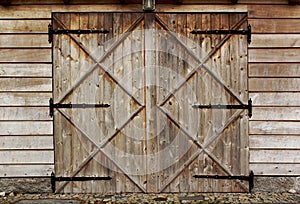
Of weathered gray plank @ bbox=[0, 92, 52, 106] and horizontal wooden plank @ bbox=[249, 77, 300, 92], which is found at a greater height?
horizontal wooden plank @ bbox=[249, 77, 300, 92]

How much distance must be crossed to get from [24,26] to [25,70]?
57 centimetres

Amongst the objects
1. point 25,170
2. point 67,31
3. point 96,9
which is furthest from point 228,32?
point 25,170

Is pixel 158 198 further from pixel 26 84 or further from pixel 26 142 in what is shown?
pixel 26 84

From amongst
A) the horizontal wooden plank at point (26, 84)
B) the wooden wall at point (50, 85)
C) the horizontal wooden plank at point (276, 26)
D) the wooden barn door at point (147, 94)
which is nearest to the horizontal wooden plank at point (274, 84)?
the wooden wall at point (50, 85)

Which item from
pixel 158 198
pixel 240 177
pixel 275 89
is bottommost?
pixel 158 198

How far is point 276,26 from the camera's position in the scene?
447cm

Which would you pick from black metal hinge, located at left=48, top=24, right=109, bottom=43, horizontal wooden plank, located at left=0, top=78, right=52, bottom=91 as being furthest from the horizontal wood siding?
horizontal wooden plank, located at left=0, top=78, right=52, bottom=91

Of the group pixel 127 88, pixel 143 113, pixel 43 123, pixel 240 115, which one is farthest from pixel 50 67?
pixel 240 115

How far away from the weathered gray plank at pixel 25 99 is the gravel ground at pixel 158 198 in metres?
1.19

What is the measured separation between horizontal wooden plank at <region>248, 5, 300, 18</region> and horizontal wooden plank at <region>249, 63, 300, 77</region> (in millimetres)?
634

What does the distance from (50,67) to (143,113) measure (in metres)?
1.35

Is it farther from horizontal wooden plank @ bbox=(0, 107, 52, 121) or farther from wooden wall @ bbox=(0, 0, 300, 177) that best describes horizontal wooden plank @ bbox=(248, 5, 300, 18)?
horizontal wooden plank @ bbox=(0, 107, 52, 121)

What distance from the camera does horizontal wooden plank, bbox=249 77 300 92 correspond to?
4488 millimetres

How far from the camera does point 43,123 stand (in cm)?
451
